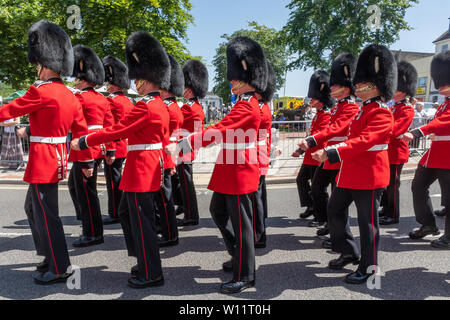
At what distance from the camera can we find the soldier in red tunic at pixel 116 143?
488cm

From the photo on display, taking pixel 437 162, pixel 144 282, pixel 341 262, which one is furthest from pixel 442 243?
pixel 144 282

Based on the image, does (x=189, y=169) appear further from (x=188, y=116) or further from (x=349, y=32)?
(x=349, y=32)

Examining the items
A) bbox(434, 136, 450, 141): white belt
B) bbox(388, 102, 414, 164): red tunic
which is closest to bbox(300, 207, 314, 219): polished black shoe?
bbox(388, 102, 414, 164): red tunic

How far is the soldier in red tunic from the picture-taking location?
488 centimetres

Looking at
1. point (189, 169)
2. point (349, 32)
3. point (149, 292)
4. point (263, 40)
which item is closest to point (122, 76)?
point (189, 169)

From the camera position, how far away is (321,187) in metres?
4.54

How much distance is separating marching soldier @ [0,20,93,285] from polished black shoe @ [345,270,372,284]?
2.47 metres

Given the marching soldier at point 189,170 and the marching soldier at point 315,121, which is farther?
the marching soldier at point 189,170

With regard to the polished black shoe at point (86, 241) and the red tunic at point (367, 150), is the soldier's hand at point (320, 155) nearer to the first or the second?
the red tunic at point (367, 150)

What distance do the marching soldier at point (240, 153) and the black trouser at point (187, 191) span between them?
5.59 feet

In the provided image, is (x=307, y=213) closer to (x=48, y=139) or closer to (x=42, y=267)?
(x=42, y=267)

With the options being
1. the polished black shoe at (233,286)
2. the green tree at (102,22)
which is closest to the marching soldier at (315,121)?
the polished black shoe at (233,286)

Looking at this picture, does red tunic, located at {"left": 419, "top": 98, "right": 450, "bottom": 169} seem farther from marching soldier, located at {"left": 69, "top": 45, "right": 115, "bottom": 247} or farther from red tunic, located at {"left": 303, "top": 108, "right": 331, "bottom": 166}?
marching soldier, located at {"left": 69, "top": 45, "right": 115, "bottom": 247}

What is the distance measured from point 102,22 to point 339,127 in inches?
400
